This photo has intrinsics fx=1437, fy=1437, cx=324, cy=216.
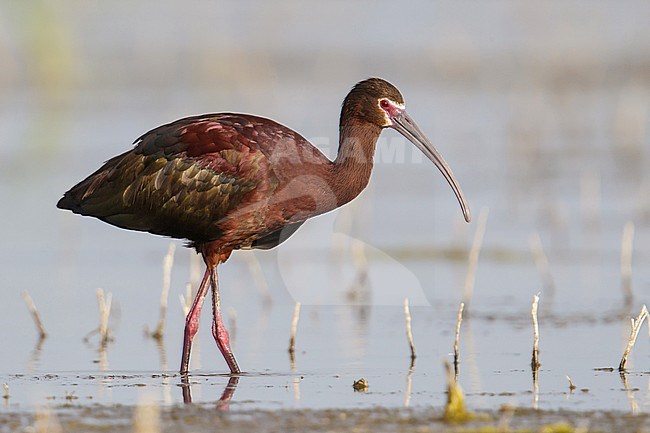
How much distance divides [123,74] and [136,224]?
1569cm

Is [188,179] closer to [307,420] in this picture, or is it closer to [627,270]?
[307,420]

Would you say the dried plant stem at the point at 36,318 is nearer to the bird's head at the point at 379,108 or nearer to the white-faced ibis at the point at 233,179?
the white-faced ibis at the point at 233,179

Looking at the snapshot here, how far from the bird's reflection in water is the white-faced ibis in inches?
13.3

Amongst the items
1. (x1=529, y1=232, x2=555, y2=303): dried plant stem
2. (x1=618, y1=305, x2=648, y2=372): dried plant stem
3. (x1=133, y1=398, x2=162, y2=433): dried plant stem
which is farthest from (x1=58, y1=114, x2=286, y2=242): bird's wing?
(x1=529, y1=232, x2=555, y2=303): dried plant stem

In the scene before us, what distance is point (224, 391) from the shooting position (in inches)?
334

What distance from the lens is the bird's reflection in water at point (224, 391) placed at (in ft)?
25.7

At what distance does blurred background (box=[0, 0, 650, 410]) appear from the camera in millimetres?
11164

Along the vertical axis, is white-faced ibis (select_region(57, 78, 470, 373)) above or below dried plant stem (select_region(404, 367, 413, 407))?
above

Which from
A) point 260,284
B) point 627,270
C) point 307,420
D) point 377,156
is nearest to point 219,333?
point 260,284

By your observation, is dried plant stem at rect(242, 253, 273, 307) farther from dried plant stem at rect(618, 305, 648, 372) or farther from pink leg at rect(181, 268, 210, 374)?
dried plant stem at rect(618, 305, 648, 372)

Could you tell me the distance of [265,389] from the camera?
27.8ft

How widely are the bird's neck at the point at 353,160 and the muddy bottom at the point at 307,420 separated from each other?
2.31 m

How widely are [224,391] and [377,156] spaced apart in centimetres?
992

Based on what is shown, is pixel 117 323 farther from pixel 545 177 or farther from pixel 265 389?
pixel 545 177
